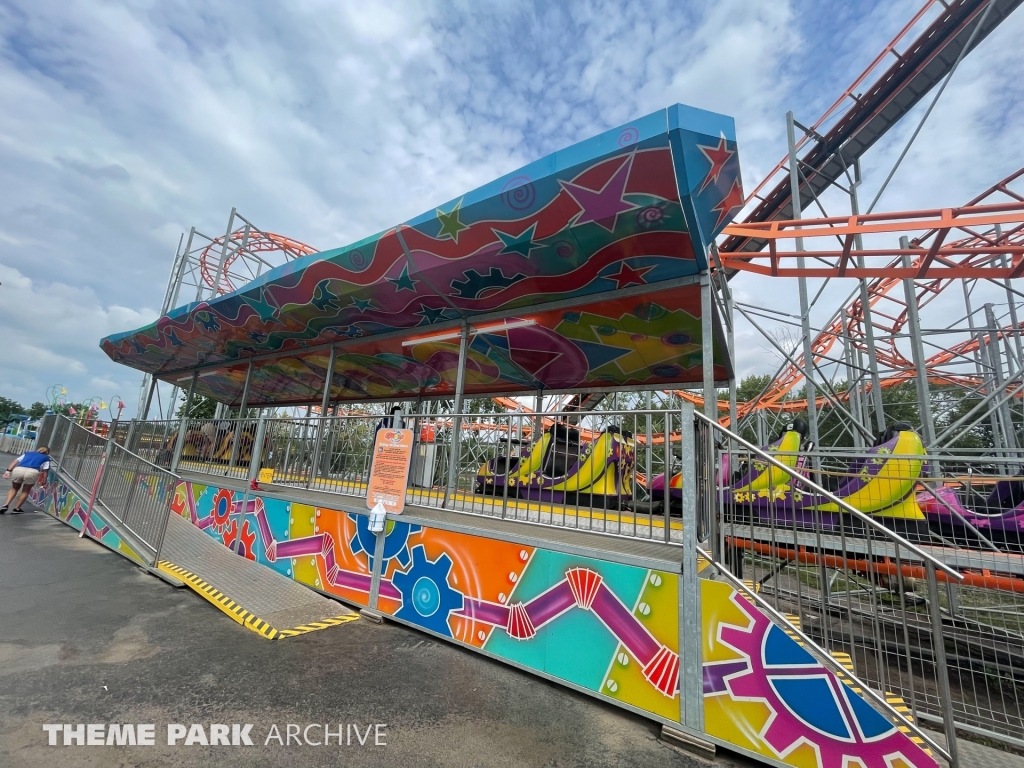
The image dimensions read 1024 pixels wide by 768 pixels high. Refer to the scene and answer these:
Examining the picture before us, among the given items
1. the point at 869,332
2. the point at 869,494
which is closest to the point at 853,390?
the point at 869,332

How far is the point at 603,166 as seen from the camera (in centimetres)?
402

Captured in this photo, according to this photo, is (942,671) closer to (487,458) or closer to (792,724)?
(792,724)

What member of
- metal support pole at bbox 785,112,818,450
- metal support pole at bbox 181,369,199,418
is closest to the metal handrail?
metal support pole at bbox 785,112,818,450

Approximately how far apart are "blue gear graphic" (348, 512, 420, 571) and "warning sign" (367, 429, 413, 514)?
0.59ft

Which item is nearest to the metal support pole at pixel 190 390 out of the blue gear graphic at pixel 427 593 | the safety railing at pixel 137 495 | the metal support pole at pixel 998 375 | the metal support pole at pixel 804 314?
the safety railing at pixel 137 495

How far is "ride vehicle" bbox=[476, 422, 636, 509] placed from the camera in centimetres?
411

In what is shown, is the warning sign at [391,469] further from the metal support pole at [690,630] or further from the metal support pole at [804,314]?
the metal support pole at [804,314]

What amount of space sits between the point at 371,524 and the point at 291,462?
274 centimetres

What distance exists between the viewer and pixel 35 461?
10.2 metres

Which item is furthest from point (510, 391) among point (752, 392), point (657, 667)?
point (752, 392)

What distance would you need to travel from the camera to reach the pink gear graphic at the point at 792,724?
2.35 metres

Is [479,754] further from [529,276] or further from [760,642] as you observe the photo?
[529,276]

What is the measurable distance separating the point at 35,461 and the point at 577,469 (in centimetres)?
1240

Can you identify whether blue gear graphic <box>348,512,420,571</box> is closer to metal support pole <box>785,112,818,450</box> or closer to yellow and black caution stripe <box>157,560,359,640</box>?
yellow and black caution stripe <box>157,560,359,640</box>
